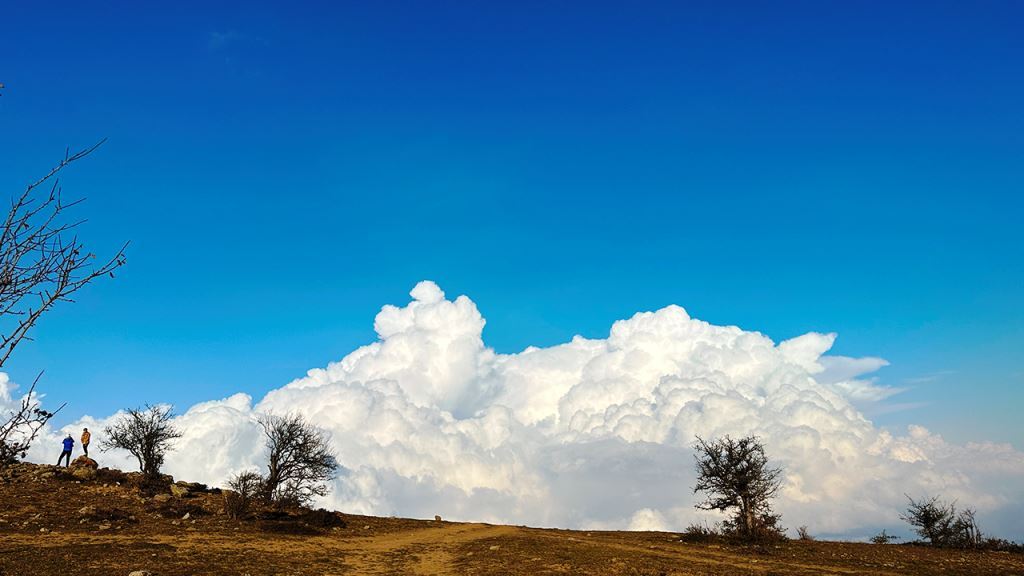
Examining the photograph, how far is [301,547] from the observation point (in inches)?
1137

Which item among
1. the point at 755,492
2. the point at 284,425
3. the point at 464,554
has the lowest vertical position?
the point at 464,554

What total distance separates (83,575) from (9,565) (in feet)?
9.96

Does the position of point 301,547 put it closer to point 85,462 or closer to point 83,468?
point 83,468

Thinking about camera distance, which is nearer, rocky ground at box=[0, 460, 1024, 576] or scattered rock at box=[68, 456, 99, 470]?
rocky ground at box=[0, 460, 1024, 576]

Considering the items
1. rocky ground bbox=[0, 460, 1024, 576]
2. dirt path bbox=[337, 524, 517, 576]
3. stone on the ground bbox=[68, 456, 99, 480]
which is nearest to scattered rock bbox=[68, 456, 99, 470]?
stone on the ground bbox=[68, 456, 99, 480]

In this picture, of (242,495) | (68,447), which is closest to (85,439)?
(68,447)

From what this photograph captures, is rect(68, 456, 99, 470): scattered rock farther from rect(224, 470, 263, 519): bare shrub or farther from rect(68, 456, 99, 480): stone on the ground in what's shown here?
rect(224, 470, 263, 519): bare shrub

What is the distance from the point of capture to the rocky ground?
77.7ft

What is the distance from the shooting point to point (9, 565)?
2080cm

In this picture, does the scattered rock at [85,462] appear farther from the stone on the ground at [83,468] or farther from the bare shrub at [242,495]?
the bare shrub at [242,495]

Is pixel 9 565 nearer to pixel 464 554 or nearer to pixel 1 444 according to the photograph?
pixel 464 554

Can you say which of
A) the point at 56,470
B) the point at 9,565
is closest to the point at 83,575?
the point at 9,565

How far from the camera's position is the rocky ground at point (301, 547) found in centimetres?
2369

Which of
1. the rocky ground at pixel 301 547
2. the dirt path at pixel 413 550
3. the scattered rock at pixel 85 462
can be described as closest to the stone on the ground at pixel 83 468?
the scattered rock at pixel 85 462
